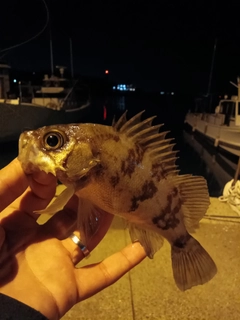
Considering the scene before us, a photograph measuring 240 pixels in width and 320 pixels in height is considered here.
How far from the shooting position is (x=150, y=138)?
1848 mm

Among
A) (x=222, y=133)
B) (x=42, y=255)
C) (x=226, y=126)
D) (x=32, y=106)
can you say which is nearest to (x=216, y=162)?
(x=222, y=133)

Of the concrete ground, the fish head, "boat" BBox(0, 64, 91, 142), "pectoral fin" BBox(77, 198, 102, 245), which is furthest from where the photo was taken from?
"boat" BBox(0, 64, 91, 142)

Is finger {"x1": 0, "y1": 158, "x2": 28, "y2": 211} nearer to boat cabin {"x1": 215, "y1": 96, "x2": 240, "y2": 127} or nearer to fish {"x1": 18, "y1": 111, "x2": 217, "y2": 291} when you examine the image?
fish {"x1": 18, "y1": 111, "x2": 217, "y2": 291}

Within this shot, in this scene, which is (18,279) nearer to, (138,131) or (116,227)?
(138,131)

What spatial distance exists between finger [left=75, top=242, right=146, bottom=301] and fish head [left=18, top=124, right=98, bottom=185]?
0.67m

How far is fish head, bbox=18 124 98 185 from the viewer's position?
5.23 ft

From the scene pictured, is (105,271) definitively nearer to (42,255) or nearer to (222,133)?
(42,255)

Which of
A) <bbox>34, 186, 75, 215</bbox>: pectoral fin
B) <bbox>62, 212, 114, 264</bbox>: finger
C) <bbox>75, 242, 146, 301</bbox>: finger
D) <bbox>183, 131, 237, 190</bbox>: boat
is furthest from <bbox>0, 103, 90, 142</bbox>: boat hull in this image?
<bbox>34, 186, 75, 215</bbox>: pectoral fin

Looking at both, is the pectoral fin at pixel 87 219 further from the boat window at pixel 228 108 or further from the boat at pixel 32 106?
the boat window at pixel 228 108

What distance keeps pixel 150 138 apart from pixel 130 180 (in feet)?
0.97

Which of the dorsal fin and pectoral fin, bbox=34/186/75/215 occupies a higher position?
the dorsal fin

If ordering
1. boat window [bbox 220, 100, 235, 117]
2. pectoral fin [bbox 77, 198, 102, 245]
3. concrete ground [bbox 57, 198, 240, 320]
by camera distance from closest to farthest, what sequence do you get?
pectoral fin [bbox 77, 198, 102, 245] < concrete ground [bbox 57, 198, 240, 320] < boat window [bbox 220, 100, 235, 117]

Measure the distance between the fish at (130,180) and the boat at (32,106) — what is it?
38.6 ft

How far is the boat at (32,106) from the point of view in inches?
709
